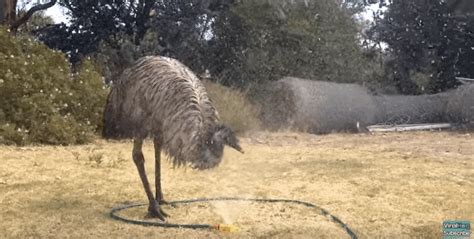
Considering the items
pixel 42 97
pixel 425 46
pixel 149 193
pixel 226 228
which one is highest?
pixel 425 46

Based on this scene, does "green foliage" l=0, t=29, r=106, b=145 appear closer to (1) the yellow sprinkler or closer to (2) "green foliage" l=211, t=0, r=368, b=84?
(2) "green foliage" l=211, t=0, r=368, b=84

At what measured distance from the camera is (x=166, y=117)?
17.2 ft

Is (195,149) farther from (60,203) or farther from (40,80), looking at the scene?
(40,80)

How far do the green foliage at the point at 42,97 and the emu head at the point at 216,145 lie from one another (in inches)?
267

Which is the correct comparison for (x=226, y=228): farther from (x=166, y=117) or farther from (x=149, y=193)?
(x=166, y=117)

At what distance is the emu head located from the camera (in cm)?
490

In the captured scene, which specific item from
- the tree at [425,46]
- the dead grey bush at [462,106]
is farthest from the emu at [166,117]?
the tree at [425,46]

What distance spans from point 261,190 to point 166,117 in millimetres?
1982

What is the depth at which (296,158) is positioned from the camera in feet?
31.2

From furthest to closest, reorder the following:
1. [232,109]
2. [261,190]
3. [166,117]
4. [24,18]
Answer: [24,18]
[232,109]
[261,190]
[166,117]

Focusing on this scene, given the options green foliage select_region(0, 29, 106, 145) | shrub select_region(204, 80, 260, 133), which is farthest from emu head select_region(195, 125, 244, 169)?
shrub select_region(204, 80, 260, 133)

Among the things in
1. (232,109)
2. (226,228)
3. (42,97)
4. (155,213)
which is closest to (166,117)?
(155,213)

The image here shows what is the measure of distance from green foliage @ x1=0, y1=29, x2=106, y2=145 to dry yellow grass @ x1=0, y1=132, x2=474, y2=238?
2.20ft

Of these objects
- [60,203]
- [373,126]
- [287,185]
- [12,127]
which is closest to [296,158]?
[287,185]
